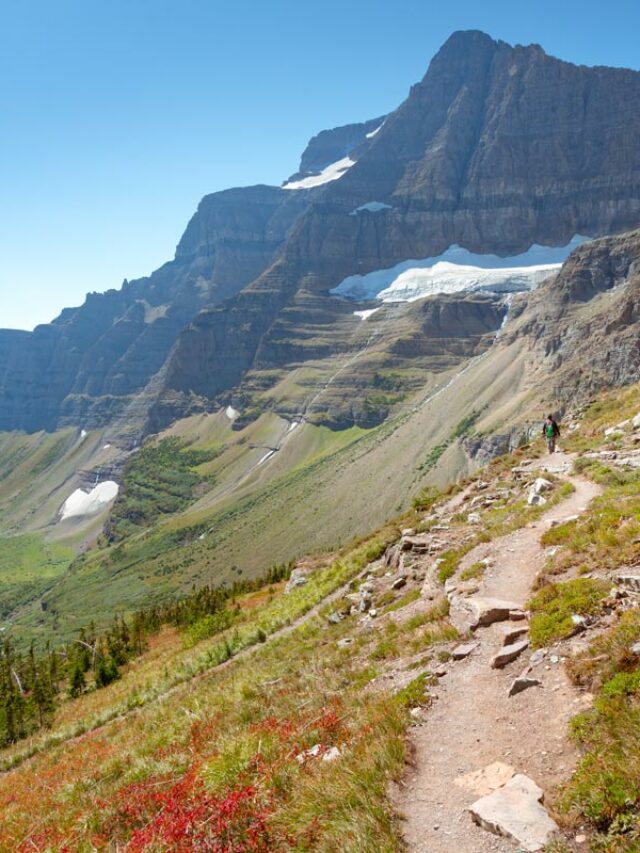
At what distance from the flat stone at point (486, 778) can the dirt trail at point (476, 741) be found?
9cm

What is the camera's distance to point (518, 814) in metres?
6.54

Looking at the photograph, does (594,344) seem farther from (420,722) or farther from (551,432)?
(420,722)

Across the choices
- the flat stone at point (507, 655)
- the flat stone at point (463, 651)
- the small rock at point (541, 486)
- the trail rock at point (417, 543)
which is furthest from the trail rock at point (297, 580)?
the flat stone at point (507, 655)

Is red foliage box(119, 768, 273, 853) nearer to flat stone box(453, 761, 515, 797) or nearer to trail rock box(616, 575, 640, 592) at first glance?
flat stone box(453, 761, 515, 797)

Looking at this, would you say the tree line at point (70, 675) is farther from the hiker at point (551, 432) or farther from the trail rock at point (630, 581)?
the trail rock at point (630, 581)

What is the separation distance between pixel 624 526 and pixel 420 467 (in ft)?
496

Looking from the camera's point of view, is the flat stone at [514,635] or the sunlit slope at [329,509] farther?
the sunlit slope at [329,509]

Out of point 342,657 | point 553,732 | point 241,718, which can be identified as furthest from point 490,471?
point 553,732

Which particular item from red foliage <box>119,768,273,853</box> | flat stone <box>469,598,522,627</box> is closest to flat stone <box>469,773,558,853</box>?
red foliage <box>119,768,273,853</box>

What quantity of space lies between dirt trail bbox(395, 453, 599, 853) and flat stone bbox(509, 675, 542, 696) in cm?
8

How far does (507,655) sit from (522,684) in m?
1.09

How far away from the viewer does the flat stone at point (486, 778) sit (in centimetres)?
734

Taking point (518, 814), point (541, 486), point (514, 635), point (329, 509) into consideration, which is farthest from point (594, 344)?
point (518, 814)

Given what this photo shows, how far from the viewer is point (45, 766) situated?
19422 mm
